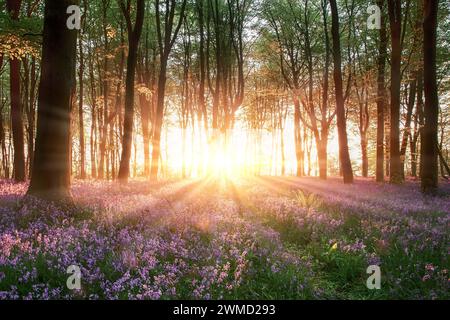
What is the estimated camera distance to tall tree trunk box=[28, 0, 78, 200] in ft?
27.3

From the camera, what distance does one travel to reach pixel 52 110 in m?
8.38

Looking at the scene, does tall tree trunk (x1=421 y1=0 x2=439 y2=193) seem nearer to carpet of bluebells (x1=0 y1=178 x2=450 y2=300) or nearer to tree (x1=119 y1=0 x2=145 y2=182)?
carpet of bluebells (x1=0 y1=178 x2=450 y2=300)

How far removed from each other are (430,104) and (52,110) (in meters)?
12.8

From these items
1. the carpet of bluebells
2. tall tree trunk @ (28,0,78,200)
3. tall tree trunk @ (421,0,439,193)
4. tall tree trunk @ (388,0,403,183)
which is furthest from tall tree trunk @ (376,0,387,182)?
tall tree trunk @ (28,0,78,200)

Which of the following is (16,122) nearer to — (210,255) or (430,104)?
(210,255)

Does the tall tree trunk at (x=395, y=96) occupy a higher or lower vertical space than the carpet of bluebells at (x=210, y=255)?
higher

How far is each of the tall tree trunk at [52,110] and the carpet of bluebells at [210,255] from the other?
0.79 m

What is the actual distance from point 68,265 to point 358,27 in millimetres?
30976

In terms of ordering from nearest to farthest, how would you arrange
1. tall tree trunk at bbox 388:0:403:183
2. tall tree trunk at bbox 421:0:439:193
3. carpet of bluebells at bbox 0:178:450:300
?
carpet of bluebells at bbox 0:178:450:300, tall tree trunk at bbox 421:0:439:193, tall tree trunk at bbox 388:0:403:183

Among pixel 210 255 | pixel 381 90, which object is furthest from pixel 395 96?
pixel 210 255

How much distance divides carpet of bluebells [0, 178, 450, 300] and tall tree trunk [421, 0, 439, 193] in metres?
5.37

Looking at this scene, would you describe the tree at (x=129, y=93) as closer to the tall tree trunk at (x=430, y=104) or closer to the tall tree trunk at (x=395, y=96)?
the tall tree trunk at (x=430, y=104)

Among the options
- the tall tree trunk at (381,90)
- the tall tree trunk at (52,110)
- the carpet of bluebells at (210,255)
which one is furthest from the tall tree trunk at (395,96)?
the tall tree trunk at (52,110)

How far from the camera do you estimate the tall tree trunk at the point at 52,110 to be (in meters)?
8.31
